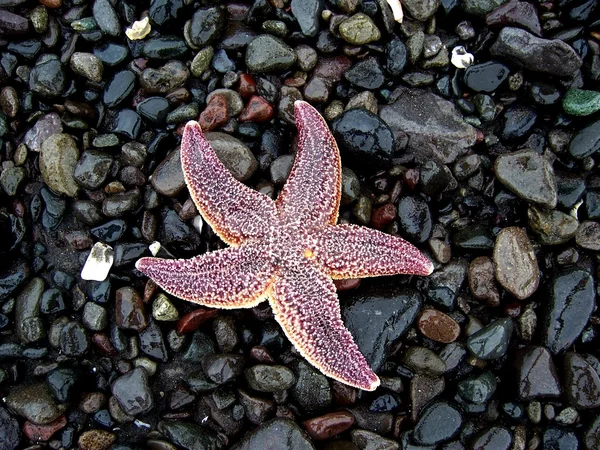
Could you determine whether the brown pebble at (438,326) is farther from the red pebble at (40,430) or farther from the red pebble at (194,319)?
the red pebble at (40,430)

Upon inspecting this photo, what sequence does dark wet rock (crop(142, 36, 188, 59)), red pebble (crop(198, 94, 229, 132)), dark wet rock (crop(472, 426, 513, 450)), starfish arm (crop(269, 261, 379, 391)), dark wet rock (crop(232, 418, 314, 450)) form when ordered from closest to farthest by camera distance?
starfish arm (crop(269, 261, 379, 391))
dark wet rock (crop(232, 418, 314, 450))
dark wet rock (crop(472, 426, 513, 450))
red pebble (crop(198, 94, 229, 132))
dark wet rock (crop(142, 36, 188, 59))

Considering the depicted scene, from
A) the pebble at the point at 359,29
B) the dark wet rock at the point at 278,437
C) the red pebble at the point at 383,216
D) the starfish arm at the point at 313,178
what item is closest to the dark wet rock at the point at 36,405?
the dark wet rock at the point at 278,437

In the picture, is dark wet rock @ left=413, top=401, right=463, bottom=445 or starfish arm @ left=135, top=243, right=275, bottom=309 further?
dark wet rock @ left=413, top=401, right=463, bottom=445

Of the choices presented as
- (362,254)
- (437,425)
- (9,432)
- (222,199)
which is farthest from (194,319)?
(437,425)

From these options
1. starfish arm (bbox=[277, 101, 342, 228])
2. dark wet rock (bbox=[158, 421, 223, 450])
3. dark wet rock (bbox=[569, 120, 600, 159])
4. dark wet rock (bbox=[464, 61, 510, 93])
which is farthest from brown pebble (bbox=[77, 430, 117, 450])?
dark wet rock (bbox=[569, 120, 600, 159])

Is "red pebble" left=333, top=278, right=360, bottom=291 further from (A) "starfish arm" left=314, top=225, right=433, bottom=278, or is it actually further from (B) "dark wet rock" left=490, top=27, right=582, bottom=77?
(B) "dark wet rock" left=490, top=27, right=582, bottom=77

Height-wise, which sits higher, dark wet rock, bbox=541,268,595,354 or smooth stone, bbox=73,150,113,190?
smooth stone, bbox=73,150,113,190

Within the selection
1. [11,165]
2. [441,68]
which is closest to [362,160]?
[441,68]
